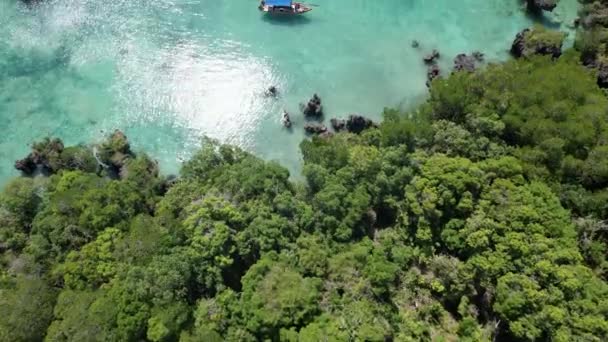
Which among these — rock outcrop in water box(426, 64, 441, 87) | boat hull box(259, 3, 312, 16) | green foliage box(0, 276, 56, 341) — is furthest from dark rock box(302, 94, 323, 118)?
green foliage box(0, 276, 56, 341)

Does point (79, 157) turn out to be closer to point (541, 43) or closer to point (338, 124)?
point (338, 124)

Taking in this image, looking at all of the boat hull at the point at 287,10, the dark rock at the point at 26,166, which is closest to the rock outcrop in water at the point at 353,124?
the boat hull at the point at 287,10

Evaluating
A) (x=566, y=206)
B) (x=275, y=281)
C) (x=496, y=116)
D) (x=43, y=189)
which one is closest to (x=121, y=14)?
(x=43, y=189)

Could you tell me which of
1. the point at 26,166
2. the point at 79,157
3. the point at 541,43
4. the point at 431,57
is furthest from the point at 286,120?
the point at 541,43

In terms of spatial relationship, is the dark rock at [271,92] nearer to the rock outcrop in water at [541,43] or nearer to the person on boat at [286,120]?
the person on boat at [286,120]

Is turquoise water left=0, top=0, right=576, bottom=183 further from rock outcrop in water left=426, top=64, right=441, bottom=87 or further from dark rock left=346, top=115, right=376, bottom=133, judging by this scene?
dark rock left=346, top=115, right=376, bottom=133
